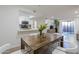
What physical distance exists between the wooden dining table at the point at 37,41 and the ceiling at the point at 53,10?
1.14 ft

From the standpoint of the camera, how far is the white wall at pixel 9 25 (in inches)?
61.7

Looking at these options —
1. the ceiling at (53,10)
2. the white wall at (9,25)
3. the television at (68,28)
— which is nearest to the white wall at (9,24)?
the white wall at (9,25)

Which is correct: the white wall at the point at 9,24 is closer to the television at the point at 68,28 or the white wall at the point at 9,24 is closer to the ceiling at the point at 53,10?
the ceiling at the point at 53,10

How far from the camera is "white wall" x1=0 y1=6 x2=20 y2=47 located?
1568mm

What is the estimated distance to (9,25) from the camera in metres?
1.62

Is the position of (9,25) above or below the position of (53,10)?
below

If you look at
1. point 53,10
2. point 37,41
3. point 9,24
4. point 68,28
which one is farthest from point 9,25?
point 68,28

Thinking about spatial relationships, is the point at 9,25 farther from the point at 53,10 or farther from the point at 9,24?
the point at 53,10

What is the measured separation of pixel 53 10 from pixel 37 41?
58 centimetres

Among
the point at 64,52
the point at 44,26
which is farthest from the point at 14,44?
the point at 64,52
